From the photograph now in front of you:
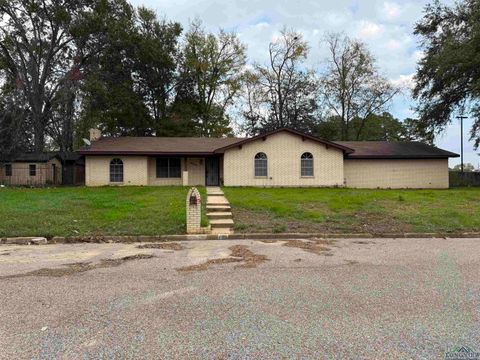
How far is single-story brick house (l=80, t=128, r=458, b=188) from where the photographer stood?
23.3 metres

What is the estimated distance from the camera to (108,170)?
78.4 feet

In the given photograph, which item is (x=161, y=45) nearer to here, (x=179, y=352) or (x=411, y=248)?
(x=411, y=248)

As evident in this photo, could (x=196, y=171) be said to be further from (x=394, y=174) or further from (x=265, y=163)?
(x=394, y=174)

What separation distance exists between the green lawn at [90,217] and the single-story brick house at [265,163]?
8853 mm

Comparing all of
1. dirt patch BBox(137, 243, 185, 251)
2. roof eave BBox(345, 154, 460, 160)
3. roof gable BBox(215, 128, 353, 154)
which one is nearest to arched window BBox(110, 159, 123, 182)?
roof gable BBox(215, 128, 353, 154)

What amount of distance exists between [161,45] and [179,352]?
3840 centimetres

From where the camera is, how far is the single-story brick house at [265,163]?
2330cm

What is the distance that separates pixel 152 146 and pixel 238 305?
2211cm

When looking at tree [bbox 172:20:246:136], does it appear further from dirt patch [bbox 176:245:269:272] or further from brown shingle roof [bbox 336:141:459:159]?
dirt patch [bbox 176:245:269:272]

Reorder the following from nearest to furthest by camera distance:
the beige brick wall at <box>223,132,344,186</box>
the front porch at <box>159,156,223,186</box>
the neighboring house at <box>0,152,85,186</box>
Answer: the beige brick wall at <box>223,132,344,186</box> → the front porch at <box>159,156,223,186</box> → the neighboring house at <box>0,152,85,186</box>

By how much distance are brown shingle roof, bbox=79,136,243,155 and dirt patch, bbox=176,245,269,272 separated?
16922mm

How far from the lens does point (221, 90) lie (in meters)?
41.8

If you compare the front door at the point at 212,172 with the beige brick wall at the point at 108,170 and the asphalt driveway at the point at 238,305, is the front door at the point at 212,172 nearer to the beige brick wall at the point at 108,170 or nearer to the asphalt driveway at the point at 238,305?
the beige brick wall at the point at 108,170

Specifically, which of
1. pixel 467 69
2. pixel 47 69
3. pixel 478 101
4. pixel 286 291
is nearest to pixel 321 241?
pixel 286 291
